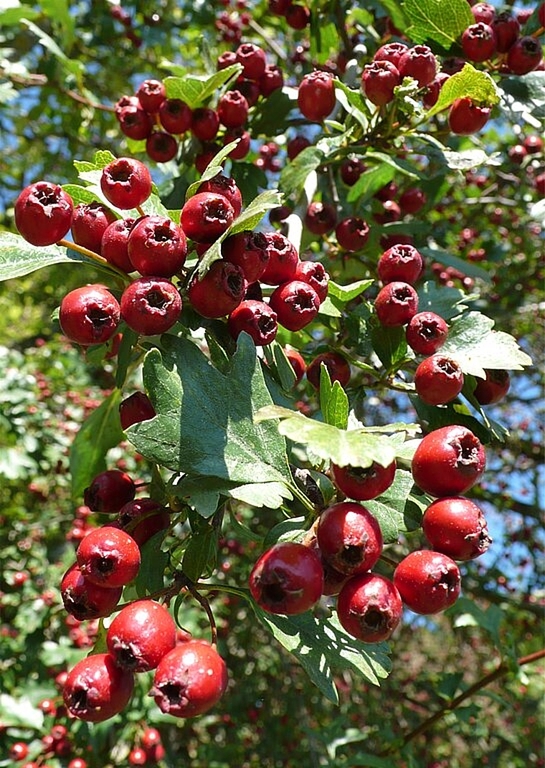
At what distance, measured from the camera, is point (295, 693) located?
12.7 feet

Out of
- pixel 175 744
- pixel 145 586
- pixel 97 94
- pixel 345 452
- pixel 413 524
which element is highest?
pixel 345 452

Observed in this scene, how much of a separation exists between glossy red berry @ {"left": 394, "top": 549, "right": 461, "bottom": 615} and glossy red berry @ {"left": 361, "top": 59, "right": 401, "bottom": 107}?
1153mm

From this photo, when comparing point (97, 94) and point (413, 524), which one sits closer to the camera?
point (413, 524)

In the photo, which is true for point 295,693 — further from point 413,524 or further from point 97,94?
point 97,94

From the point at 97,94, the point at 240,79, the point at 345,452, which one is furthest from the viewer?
the point at 97,94

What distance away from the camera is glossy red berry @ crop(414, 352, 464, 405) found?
1319mm

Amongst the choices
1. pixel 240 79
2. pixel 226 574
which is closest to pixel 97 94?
pixel 240 79

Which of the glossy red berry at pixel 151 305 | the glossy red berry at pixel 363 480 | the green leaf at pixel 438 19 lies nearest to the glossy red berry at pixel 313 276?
the glossy red berry at pixel 151 305

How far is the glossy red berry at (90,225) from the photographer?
4.32 ft

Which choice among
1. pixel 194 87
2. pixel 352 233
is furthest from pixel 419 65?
pixel 194 87

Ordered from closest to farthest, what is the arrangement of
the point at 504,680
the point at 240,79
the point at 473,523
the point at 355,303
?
the point at 473,523
the point at 355,303
the point at 240,79
the point at 504,680

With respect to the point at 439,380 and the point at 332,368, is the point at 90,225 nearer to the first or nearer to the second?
the point at 332,368

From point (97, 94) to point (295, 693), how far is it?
446cm

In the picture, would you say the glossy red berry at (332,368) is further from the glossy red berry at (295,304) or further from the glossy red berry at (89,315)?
the glossy red berry at (89,315)
